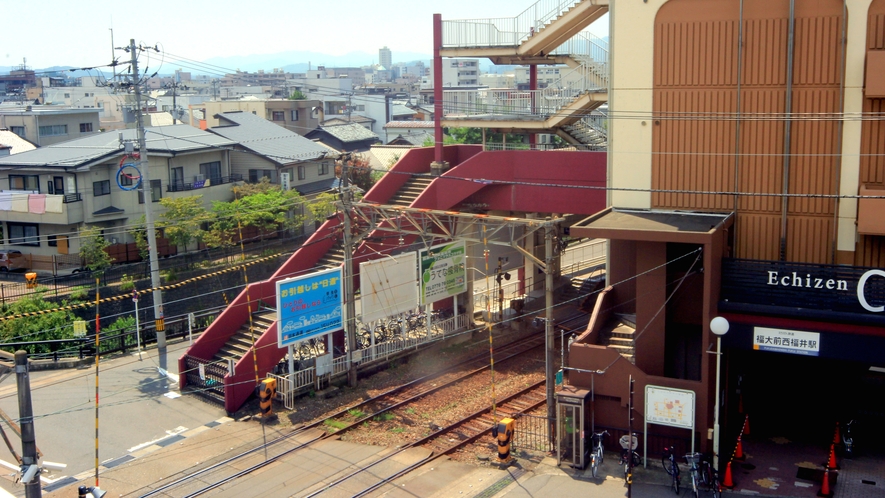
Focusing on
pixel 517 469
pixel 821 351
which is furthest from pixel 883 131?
pixel 517 469

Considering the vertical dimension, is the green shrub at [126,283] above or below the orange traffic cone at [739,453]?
above

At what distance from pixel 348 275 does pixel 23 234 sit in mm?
20706

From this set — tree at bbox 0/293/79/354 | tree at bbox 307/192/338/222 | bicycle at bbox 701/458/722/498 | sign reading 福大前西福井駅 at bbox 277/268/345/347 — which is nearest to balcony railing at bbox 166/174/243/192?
tree at bbox 307/192/338/222

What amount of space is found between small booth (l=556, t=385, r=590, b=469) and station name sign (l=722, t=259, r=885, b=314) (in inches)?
146

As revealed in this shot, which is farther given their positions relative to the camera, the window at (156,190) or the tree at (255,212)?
the window at (156,190)

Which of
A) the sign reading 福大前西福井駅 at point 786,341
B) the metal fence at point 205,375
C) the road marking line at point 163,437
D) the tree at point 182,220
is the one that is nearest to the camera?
the sign reading 福大前西福井駅 at point 786,341

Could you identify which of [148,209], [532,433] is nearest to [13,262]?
[148,209]

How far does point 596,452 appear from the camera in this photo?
52.2ft

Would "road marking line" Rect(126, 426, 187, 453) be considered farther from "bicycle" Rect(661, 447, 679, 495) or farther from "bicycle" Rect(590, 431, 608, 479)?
"bicycle" Rect(661, 447, 679, 495)

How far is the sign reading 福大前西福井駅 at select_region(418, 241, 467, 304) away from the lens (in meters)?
23.4

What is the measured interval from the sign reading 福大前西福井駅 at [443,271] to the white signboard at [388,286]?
395 mm

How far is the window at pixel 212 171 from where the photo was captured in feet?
128

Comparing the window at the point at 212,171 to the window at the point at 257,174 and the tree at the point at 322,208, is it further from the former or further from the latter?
the tree at the point at 322,208

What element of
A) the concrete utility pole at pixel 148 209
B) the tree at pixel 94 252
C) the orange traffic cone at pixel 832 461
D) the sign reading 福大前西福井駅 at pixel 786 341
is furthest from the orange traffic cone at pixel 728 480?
the tree at pixel 94 252
